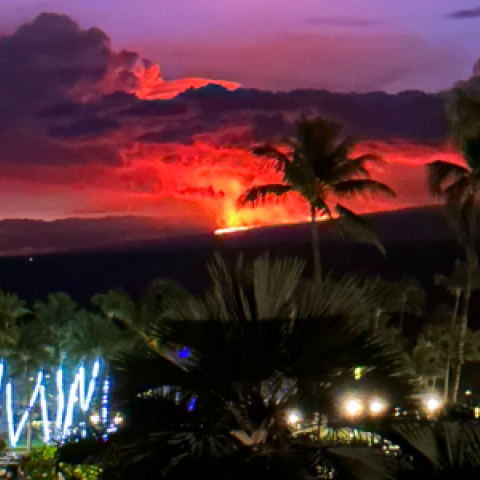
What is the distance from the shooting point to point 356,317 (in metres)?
6.96

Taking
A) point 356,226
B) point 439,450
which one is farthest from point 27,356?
point 439,450

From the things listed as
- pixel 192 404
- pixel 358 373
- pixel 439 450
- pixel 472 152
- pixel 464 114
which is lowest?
pixel 439 450

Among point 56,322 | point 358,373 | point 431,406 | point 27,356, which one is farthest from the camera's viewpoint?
point 56,322

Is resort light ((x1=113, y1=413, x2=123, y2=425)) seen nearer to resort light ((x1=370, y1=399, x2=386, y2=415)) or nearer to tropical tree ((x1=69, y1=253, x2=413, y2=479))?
tropical tree ((x1=69, y1=253, x2=413, y2=479))

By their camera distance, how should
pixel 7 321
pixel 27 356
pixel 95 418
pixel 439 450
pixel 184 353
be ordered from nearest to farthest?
1. pixel 184 353
2. pixel 439 450
3. pixel 95 418
4. pixel 7 321
5. pixel 27 356

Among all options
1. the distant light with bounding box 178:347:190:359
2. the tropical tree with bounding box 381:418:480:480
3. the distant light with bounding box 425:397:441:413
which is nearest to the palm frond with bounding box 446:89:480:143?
the distant light with bounding box 425:397:441:413

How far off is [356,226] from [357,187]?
120 centimetres

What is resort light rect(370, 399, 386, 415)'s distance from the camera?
6.74 m

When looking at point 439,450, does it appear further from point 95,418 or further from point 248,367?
point 95,418

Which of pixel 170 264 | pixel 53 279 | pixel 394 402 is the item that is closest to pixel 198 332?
pixel 394 402

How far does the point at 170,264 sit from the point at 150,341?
107m

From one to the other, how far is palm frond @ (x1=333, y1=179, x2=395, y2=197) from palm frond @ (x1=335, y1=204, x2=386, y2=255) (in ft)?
1.51

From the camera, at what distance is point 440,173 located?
2366cm

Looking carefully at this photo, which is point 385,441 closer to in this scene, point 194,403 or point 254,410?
point 254,410
